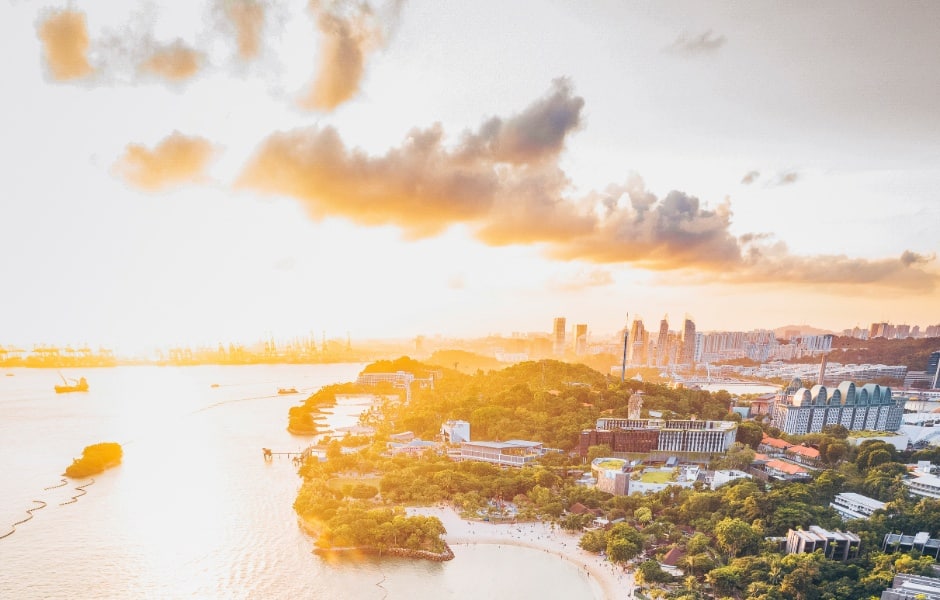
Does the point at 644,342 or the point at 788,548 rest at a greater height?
the point at 644,342

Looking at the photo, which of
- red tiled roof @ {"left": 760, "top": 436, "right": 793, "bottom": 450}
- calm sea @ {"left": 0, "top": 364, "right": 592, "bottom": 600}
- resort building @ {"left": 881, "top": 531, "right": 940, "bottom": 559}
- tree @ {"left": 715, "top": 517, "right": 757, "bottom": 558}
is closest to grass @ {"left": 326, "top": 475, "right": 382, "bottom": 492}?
calm sea @ {"left": 0, "top": 364, "right": 592, "bottom": 600}

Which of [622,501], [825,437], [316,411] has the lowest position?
[316,411]

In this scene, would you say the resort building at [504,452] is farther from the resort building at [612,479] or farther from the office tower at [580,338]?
the office tower at [580,338]

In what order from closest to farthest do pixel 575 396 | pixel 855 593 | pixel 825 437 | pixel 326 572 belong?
pixel 855 593
pixel 326 572
pixel 825 437
pixel 575 396

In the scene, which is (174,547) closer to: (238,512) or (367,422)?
(238,512)

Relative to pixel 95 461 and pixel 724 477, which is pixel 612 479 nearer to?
pixel 724 477

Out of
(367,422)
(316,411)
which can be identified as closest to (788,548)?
(367,422)

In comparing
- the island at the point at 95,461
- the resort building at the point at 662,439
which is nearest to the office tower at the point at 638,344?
the resort building at the point at 662,439

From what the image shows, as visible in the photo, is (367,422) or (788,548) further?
(367,422)
